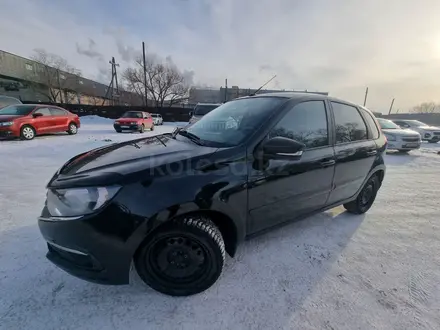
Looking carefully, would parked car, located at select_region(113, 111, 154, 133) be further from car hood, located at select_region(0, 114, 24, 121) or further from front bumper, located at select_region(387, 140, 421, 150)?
front bumper, located at select_region(387, 140, 421, 150)

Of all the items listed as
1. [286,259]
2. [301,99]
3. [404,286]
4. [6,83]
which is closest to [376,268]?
[404,286]

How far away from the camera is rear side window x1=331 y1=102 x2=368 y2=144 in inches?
107

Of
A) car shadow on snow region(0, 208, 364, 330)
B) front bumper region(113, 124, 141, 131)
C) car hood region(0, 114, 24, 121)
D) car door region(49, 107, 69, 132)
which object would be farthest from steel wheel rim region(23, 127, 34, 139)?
car shadow on snow region(0, 208, 364, 330)

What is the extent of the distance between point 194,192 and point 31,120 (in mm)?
10193

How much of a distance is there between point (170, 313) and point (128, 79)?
3905 centimetres

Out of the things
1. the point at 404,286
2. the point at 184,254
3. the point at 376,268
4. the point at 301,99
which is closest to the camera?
the point at 184,254

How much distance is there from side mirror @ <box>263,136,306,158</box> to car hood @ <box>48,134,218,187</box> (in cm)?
45

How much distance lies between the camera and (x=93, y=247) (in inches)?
60.9

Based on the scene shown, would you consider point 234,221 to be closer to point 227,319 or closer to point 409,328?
point 227,319

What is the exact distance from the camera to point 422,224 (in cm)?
324

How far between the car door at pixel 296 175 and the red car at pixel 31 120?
10024mm

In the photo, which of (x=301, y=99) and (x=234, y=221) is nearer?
(x=234, y=221)

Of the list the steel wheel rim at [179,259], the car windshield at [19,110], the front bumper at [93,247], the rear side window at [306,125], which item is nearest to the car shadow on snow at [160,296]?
the steel wheel rim at [179,259]

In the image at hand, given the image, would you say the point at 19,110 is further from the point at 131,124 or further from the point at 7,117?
the point at 131,124
